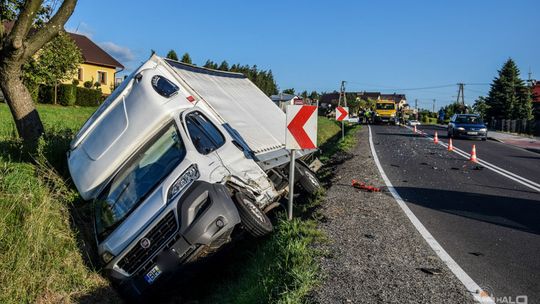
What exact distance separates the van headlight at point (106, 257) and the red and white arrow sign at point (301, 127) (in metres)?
2.92

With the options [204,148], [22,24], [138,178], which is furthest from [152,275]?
[22,24]

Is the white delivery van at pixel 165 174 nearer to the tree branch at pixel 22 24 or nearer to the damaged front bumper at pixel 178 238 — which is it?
the damaged front bumper at pixel 178 238

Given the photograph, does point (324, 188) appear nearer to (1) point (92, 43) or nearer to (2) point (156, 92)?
(2) point (156, 92)

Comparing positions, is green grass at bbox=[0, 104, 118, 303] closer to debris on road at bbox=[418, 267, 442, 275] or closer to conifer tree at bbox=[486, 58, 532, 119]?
debris on road at bbox=[418, 267, 442, 275]

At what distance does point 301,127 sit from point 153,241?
2908 mm

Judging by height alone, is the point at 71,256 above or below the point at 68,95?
below

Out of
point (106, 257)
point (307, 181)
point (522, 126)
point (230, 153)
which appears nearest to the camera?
point (106, 257)

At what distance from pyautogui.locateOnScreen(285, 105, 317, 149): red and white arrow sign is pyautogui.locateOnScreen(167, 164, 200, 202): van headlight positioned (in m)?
1.92

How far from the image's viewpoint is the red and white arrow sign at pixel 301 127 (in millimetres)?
7637

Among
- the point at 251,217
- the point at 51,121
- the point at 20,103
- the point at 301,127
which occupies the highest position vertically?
the point at 20,103

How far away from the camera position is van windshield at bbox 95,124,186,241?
20.4 ft

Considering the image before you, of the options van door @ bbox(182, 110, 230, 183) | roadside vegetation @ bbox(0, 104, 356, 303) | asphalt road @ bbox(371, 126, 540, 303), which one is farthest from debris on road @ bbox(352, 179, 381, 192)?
van door @ bbox(182, 110, 230, 183)

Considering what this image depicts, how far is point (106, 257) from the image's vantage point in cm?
593

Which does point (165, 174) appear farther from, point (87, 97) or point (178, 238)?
point (87, 97)
